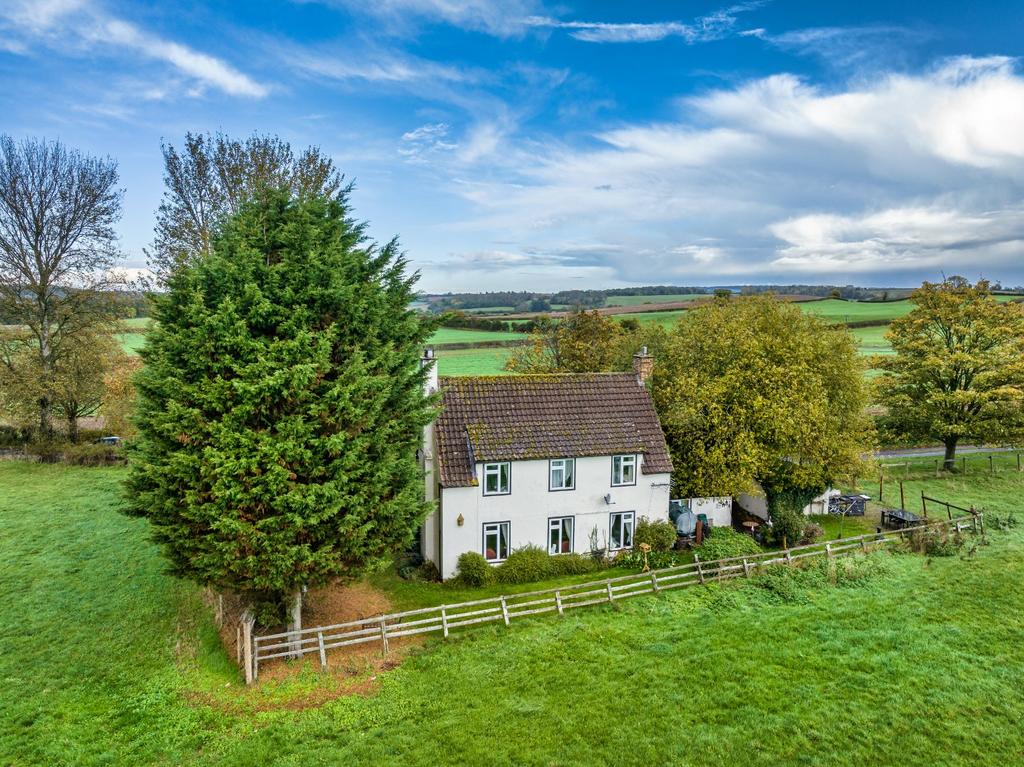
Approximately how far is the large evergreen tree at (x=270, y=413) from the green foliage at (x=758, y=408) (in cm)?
1458

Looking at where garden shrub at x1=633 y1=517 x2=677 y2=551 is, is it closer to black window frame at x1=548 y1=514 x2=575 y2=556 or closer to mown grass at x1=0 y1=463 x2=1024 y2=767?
black window frame at x1=548 y1=514 x2=575 y2=556

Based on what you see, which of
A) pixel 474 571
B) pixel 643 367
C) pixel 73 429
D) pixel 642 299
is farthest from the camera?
pixel 642 299

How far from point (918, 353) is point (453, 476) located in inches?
1272

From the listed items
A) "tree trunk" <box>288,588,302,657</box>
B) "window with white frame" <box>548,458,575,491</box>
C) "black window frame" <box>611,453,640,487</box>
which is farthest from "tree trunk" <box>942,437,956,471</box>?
"tree trunk" <box>288,588,302,657</box>

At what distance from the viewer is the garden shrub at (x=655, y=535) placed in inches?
921

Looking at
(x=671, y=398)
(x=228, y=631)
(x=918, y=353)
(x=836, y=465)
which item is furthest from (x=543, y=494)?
(x=918, y=353)

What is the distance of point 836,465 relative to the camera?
25.5 m

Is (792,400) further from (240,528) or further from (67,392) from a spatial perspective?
(67,392)

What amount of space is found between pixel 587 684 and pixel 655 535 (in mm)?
10035

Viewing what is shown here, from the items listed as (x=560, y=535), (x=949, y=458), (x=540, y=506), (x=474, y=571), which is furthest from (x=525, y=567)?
(x=949, y=458)

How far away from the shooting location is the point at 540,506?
22.6 m

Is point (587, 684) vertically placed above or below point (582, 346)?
below

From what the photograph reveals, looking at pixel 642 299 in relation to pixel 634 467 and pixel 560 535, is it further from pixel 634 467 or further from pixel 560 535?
pixel 560 535

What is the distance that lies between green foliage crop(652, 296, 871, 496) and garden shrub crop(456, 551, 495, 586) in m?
9.81
